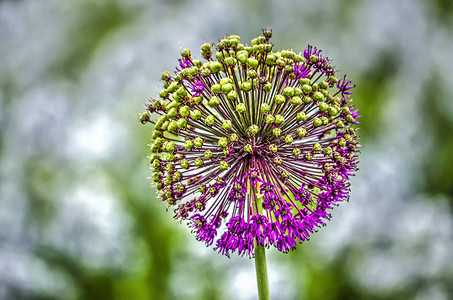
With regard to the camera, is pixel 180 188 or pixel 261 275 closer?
pixel 261 275

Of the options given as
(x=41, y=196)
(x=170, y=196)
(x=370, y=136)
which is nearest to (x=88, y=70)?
(x=41, y=196)

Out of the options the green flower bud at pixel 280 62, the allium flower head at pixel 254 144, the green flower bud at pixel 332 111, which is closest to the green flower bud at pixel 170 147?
the allium flower head at pixel 254 144

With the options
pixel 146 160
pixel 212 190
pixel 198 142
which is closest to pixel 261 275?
pixel 212 190

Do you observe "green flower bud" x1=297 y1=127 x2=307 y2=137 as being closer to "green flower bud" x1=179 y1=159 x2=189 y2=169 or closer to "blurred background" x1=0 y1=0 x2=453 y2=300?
"green flower bud" x1=179 y1=159 x2=189 y2=169

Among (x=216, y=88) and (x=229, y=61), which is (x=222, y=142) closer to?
(x=216, y=88)

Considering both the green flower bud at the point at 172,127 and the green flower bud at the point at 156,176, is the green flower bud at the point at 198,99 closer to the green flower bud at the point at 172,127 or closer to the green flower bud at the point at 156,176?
the green flower bud at the point at 172,127

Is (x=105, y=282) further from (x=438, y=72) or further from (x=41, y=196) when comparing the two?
(x=438, y=72)
